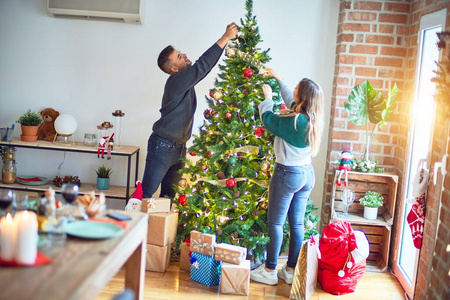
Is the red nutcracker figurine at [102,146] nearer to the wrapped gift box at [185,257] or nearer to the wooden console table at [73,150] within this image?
the wooden console table at [73,150]

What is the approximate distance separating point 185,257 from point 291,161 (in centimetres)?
112

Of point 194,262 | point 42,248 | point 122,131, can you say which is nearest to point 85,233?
point 42,248

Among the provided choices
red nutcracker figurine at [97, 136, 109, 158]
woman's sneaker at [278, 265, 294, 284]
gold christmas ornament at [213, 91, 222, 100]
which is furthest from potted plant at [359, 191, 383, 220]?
red nutcracker figurine at [97, 136, 109, 158]

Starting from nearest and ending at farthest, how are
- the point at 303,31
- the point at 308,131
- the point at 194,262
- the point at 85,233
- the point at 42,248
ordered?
the point at 42,248 → the point at 85,233 → the point at 308,131 → the point at 194,262 → the point at 303,31

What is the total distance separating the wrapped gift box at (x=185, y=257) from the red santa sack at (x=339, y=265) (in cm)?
97

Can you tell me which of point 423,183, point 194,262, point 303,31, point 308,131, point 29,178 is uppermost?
point 303,31

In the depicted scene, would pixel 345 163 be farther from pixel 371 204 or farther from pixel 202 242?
pixel 202 242

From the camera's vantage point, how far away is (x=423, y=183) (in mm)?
3496

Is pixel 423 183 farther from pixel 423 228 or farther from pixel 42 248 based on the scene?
pixel 42 248

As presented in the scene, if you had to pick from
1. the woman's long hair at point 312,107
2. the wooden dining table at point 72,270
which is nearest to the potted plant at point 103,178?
the woman's long hair at point 312,107

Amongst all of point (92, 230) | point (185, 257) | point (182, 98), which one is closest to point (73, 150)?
point (182, 98)

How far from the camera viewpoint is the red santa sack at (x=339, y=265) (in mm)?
3771

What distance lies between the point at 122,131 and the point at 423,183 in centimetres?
267

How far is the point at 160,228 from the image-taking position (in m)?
3.89
